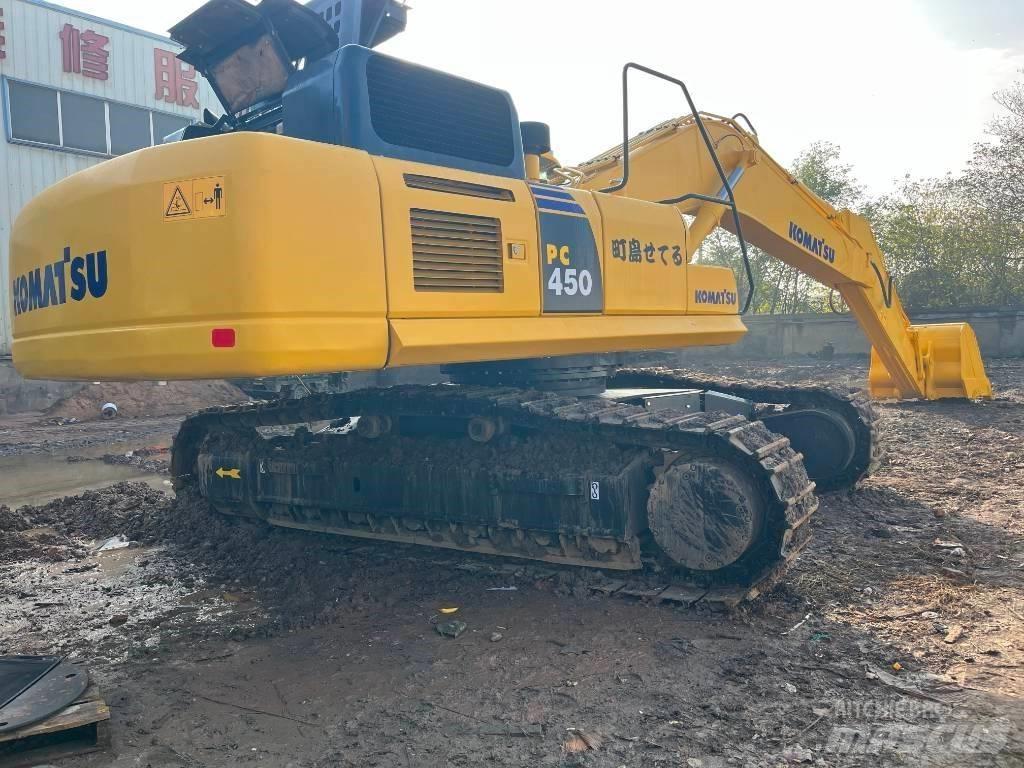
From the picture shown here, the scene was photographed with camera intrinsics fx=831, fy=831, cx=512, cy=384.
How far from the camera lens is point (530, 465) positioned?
4508 mm

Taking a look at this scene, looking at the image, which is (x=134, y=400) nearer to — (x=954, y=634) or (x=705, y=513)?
(x=705, y=513)

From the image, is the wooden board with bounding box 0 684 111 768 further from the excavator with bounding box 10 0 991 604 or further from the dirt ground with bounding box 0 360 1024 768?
the excavator with bounding box 10 0 991 604

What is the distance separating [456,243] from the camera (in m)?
3.73

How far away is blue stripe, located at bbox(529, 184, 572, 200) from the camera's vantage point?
417 centimetres

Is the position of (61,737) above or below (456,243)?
below

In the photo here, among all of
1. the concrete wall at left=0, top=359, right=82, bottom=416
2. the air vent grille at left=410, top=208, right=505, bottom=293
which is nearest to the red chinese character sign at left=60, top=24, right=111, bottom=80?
the concrete wall at left=0, top=359, right=82, bottom=416

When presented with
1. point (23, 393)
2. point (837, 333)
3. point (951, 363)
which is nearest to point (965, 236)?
point (837, 333)

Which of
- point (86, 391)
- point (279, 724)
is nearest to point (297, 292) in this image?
point (279, 724)

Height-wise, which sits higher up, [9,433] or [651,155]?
[651,155]

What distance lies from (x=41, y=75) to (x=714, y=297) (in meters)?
16.1

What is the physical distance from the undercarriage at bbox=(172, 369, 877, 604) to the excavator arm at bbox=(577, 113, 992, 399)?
1.40 meters

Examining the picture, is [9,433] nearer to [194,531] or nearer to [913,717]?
[194,531]

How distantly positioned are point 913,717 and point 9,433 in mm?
13241

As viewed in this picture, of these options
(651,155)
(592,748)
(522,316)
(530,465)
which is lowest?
(592,748)
